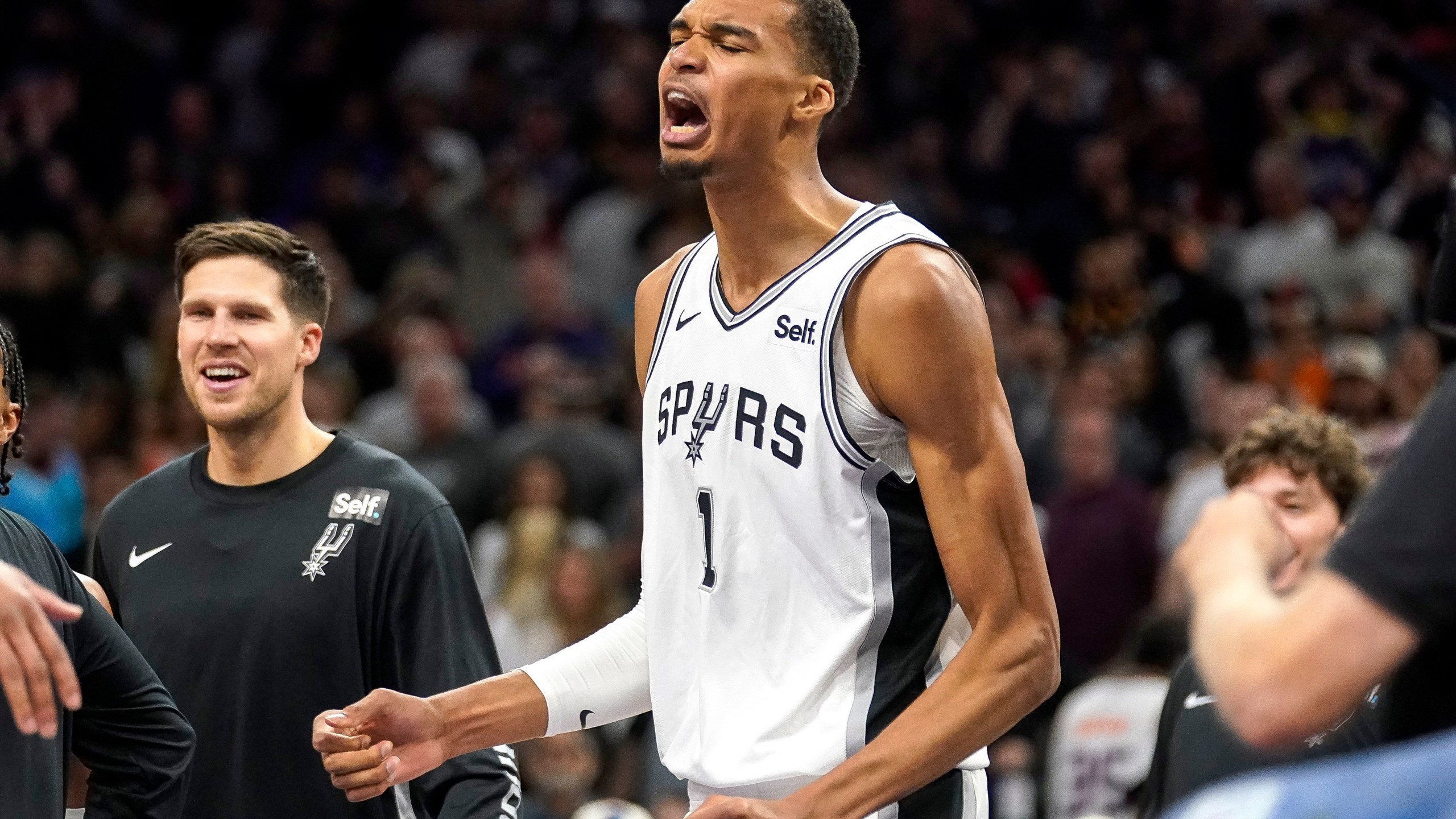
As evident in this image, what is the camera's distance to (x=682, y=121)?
3943 millimetres

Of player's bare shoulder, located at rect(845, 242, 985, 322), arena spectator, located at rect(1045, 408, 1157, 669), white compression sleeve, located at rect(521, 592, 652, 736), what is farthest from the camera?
arena spectator, located at rect(1045, 408, 1157, 669)

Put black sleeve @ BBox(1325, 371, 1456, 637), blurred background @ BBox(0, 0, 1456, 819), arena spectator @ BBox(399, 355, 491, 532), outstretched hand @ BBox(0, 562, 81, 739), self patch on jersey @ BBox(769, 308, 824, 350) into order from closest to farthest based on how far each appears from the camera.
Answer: black sleeve @ BBox(1325, 371, 1456, 637) → outstretched hand @ BBox(0, 562, 81, 739) → self patch on jersey @ BBox(769, 308, 824, 350) → blurred background @ BBox(0, 0, 1456, 819) → arena spectator @ BBox(399, 355, 491, 532)

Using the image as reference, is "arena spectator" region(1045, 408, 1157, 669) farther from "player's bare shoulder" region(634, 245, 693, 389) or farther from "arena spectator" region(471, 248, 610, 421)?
"player's bare shoulder" region(634, 245, 693, 389)

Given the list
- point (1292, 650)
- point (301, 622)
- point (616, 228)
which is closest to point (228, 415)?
point (301, 622)

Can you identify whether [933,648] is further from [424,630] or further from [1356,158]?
[1356,158]

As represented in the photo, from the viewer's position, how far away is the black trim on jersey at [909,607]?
3.69m

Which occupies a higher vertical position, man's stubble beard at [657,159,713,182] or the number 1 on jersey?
man's stubble beard at [657,159,713,182]

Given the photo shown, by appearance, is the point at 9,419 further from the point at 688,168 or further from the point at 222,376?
the point at 688,168

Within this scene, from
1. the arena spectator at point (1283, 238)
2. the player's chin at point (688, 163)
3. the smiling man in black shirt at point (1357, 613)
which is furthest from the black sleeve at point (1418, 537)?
the arena spectator at point (1283, 238)

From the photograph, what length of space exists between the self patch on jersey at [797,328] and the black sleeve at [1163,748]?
1.37m

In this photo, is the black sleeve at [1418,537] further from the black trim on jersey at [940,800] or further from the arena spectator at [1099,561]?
the arena spectator at [1099,561]

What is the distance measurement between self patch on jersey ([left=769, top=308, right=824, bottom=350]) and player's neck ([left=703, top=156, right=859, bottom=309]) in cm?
12

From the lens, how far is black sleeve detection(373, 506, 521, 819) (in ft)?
14.6

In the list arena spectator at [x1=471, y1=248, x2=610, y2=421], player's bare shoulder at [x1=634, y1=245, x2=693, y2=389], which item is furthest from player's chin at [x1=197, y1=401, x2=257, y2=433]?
arena spectator at [x1=471, y1=248, x2=610, y2=421]
